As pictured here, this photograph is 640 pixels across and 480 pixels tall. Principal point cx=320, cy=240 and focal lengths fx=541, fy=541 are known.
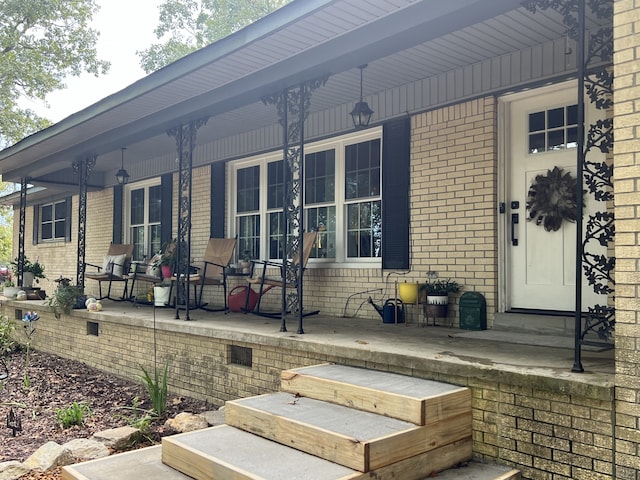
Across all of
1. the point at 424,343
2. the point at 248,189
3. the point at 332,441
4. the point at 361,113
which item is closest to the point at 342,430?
the point at 332,441

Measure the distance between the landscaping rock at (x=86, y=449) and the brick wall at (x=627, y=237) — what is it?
3.05 meters

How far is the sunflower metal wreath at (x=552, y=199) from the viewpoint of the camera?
4.39 metres

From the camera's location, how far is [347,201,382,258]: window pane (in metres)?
5.90

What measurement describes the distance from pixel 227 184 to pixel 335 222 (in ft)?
7.60

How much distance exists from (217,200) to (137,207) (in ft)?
8.92

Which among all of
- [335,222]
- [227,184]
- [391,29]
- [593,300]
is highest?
[391,29]

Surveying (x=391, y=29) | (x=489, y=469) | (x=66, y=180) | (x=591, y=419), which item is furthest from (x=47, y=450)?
(x=66, y=180)

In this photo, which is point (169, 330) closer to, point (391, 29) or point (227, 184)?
point (227, 184)

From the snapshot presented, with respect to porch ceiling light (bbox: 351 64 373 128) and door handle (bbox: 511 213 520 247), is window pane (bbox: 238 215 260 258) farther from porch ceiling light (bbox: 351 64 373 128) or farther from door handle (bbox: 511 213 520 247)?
door handle (bbox: 511 213 520 247)

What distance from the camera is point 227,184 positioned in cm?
797

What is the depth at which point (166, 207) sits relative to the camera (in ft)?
29.7

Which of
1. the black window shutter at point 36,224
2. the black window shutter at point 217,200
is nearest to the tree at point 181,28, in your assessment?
the black window shutter at point 36,224

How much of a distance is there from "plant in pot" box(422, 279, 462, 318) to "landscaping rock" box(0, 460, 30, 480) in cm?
339

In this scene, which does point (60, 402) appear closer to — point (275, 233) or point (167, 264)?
point (167, 264)
